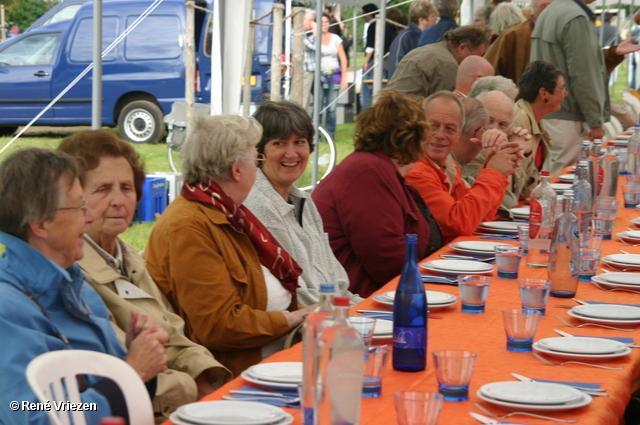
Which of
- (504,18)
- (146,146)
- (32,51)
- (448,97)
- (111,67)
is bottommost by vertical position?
(146,146)

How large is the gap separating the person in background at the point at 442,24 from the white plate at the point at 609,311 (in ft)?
16.4

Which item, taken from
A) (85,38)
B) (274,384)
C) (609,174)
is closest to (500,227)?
(609,174)

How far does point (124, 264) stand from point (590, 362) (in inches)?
50.2

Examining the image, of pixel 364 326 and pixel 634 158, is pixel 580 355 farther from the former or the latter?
pixel 634 158

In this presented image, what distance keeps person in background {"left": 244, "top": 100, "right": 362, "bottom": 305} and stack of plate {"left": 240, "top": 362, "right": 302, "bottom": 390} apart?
1.18 meters

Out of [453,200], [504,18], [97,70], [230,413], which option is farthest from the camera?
[504,18]

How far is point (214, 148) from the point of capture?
2662 millimetres

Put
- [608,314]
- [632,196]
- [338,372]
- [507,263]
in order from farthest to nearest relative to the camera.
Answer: [632,196] → [507,263] → [608,314] → [338,372]

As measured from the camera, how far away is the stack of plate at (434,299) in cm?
244

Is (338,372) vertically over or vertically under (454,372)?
over

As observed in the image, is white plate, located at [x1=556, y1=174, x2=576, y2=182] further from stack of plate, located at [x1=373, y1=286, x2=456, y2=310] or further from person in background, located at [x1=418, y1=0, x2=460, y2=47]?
stack of plate, located at [x1=373, y1=286, x2=456, y2=310]

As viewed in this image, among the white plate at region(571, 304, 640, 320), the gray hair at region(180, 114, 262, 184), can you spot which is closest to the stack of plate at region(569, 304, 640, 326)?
the white plate at region(571, 304, 640, 320)

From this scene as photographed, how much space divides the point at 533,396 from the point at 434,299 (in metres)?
0.82

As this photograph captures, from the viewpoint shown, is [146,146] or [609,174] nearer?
[609,174]
